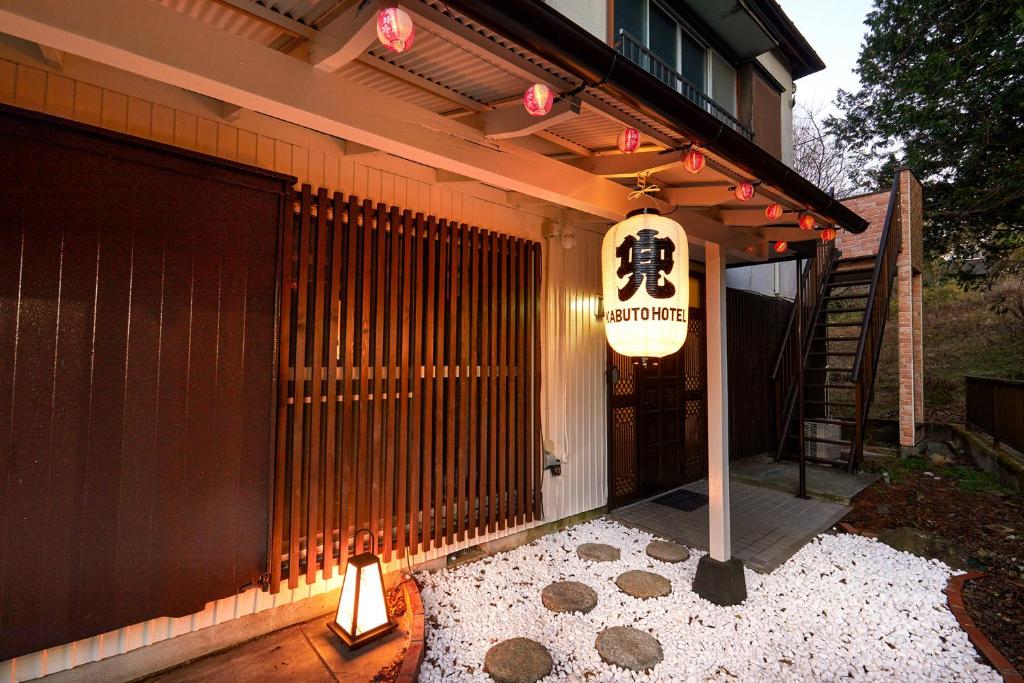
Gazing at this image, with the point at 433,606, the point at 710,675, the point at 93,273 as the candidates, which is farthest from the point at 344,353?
the point at 710,675

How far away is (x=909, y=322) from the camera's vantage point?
7.53 meters

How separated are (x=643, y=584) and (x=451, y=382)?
2.27 metres

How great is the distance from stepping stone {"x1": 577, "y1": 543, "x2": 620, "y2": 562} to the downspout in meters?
3.31

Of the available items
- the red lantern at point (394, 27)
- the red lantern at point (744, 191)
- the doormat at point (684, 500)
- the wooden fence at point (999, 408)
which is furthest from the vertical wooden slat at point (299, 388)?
the wooden fence at point (999, 408)

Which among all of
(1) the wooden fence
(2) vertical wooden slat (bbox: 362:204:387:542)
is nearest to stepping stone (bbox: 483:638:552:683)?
(2) vertical wooden slat (bbox: 362:204:387:542)

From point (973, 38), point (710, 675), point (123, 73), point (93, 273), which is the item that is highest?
point (973, 38)

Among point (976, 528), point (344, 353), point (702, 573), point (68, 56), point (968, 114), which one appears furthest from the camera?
point (968, 114)

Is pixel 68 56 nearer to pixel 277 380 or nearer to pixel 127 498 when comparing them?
pixel 277 380

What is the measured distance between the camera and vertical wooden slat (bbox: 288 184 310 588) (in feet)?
9.10

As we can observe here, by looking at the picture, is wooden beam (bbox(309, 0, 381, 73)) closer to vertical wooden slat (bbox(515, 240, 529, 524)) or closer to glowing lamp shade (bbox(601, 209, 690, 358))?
glowing lamp shade (bbox(601, 209, 690, 358))

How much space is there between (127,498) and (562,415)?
11.0ft

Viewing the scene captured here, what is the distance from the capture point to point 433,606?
10.4ft

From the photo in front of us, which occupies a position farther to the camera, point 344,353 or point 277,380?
point 344,353

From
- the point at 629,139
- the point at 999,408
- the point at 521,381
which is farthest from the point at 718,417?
the point at 999,408
